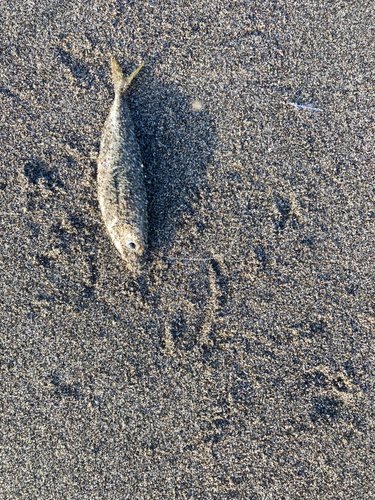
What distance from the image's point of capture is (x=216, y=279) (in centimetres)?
237

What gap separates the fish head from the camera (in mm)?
2180

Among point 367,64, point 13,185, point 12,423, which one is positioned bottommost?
point 12,423

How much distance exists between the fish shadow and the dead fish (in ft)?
0.44

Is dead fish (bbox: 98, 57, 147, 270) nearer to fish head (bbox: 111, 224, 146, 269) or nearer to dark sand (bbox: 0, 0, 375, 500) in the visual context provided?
fish head (bbox: 111, 224, 146, 269)

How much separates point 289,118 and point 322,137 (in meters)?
0.27

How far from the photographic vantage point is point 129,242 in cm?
220

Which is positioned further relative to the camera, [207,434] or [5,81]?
[5,81]

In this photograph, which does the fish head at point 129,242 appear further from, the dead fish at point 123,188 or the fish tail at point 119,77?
the fish tail at point 119,77

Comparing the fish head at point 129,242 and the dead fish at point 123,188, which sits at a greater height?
the dead fish at point 123,188

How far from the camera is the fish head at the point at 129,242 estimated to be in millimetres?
2180

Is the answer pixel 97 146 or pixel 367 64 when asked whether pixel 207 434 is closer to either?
pixel 97 146

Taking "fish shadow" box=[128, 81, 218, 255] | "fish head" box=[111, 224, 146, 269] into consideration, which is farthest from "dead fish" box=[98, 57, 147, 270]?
"fish shadow" box=[128, 81, 218, 255]

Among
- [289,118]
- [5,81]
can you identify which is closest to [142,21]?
[5,81]

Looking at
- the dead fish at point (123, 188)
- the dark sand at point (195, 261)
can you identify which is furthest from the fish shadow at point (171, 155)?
the dead fish at point (123, 188)
